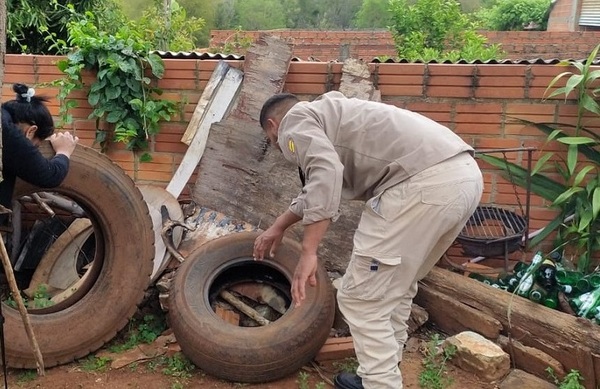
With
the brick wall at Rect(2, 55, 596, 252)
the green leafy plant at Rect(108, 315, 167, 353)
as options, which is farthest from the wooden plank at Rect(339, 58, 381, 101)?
the green leafy plant at Rect(108, 315, 167, 353)

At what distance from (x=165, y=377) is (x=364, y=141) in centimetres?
176

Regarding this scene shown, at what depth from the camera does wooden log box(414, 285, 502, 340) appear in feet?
11.5

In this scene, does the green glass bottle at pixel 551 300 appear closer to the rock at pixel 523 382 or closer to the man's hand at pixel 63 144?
the rock at pixel 523 382

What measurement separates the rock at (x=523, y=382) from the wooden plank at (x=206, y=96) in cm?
266

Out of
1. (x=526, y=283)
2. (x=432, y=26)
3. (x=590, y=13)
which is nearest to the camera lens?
(x=526, y=283)

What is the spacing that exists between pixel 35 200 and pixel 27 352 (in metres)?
1.43

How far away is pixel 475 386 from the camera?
3.25 m

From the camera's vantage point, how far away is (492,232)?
4.07m

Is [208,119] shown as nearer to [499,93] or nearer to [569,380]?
[499,93]

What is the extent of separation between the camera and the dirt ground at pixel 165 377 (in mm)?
3252

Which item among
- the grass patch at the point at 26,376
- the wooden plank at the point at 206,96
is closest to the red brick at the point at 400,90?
the wooden plank at the point at 206,96

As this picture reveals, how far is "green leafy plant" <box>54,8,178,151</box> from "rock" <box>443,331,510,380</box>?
8.54ft

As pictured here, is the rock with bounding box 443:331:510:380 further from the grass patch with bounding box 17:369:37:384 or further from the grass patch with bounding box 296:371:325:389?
the grass patch with bounding box 17:369:37:384

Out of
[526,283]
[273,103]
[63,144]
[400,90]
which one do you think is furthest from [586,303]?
[63,144]
